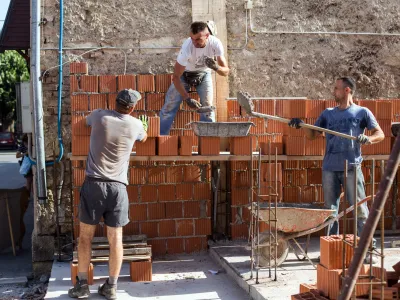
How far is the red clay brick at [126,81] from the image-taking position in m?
7.00

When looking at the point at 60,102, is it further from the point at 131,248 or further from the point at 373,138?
the point at 373,138

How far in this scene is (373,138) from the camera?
5.82 metres

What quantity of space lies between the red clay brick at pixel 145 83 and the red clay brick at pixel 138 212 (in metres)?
1.43

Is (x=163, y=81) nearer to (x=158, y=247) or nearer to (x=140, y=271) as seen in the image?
(x=158, y=247)

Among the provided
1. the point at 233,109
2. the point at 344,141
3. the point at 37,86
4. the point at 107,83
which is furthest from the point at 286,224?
the point at 37,86

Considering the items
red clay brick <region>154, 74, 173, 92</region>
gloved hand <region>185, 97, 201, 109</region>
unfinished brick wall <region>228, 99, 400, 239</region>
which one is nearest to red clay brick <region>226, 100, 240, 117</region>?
unfinished brick wall <region>228, 99, 400, 239</region>

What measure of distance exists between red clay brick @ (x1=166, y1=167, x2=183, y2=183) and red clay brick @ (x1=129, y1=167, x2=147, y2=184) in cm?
29

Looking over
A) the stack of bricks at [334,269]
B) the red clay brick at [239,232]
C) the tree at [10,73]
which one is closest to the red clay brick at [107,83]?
the red clay brick at [239,232]

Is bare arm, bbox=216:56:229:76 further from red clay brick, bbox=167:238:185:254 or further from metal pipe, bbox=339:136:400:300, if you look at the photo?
metal pipe, bbox=339:136:400:300

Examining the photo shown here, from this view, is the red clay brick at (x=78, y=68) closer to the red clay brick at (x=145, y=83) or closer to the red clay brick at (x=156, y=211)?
the red clay brick at (x=145, y=83)

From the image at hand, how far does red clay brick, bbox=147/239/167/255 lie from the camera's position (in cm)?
719

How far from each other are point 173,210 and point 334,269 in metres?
3.11

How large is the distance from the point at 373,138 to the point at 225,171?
2254mm

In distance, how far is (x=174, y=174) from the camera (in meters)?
7.19
